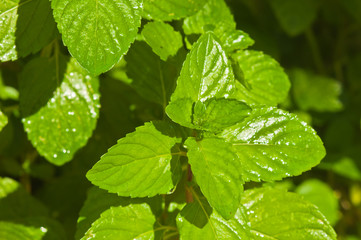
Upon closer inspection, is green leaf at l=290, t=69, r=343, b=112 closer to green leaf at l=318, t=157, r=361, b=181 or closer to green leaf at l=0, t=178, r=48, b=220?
green leaf at l=318, t=157, r=361, b=181

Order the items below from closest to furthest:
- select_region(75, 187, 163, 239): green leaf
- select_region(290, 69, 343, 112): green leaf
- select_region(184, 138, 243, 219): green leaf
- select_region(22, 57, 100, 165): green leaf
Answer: select_region(184, 138, 243, 219): green leaf < select_region(75, 187, 163, 239): green leaf < select_region(22, 57, 100, 165): green leaf < select_region(290, 69, 343, 112): green leaf

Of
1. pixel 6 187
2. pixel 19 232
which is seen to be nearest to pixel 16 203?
pixel 6 187

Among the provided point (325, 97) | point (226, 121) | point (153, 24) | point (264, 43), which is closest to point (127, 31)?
point (153, 24)

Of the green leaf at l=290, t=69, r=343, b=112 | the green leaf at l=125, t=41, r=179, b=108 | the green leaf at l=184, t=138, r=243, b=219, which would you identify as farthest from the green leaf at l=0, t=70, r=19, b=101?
the green leaf at l=290, t=69, r=343, b=112

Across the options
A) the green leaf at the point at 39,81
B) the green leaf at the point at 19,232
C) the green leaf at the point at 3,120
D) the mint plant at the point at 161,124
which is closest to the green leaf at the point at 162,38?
the mint plant at the point at 161,124

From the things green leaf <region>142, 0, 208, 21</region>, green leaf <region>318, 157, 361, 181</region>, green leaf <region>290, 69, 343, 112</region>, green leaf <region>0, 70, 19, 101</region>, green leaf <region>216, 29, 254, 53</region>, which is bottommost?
green leaf <region>318, 157, 361, 181</region>

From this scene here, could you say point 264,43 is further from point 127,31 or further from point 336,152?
point 127,31
